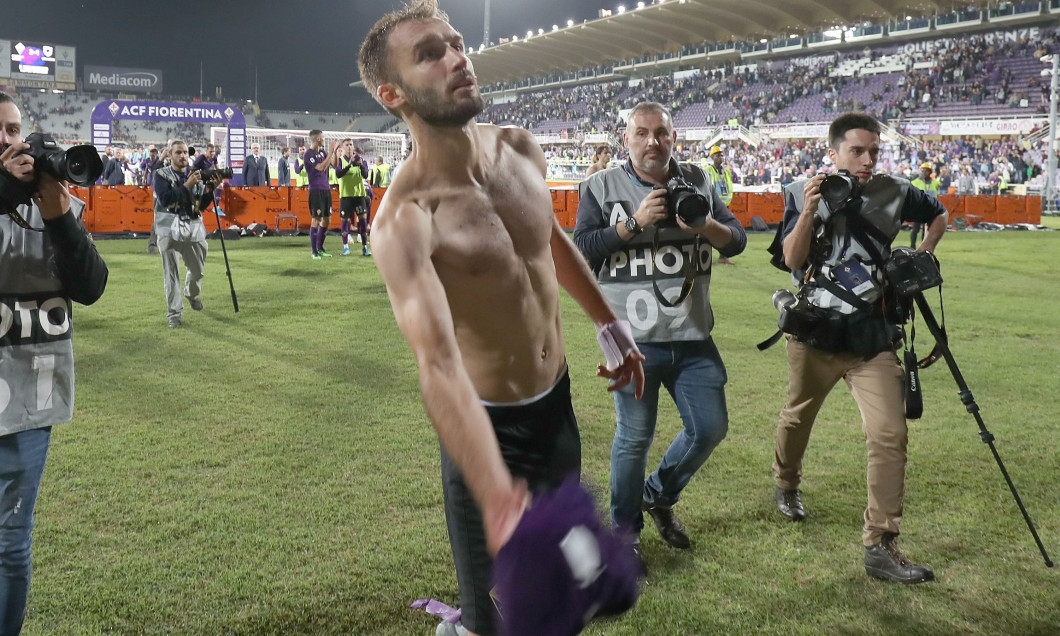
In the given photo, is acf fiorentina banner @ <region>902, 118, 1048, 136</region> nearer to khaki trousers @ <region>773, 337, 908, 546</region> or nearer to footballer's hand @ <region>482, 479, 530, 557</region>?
khaki trousers @ <region>773, 337, 908, 546</region>

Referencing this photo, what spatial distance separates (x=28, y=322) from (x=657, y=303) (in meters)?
2.51

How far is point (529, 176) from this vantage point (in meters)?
2.43

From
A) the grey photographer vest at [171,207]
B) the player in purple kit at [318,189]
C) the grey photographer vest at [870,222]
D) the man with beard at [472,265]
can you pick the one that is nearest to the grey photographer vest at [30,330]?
the man with beard at [472,265]

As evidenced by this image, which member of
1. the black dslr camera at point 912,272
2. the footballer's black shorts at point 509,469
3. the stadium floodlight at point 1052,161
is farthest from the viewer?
the stadium floodlight at point 1052,161

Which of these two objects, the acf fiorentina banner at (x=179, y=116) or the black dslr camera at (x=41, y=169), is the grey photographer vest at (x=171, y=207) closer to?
the black dslr camera at (x=41, y=169)

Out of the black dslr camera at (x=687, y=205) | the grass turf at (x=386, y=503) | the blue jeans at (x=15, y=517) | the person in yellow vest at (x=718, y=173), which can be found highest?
the person in yellow vest at (x=718, y=173)

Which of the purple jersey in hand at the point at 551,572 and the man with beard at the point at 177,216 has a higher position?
the man with beard at the point at 177,216

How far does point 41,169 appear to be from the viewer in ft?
8.65

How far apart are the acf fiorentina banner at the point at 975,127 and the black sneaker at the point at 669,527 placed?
36608 millimetres

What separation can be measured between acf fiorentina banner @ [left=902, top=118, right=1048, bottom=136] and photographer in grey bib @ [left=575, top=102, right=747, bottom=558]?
36.2 meters

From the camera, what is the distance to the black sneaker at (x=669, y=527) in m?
4.08

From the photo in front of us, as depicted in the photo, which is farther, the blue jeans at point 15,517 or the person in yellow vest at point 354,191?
the person in yellow vest at point 354,191

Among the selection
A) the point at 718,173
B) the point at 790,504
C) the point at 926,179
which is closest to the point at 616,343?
the point at 790,504

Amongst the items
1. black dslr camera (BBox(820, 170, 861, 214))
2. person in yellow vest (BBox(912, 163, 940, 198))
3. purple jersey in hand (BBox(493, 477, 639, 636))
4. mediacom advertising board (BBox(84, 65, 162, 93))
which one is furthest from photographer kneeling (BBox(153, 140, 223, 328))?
mediacom advertising board (BBox(84, 65, 162, 93))
